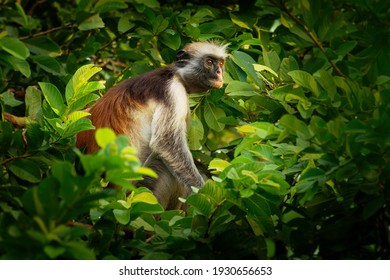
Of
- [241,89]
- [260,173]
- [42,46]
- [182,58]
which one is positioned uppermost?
[260,173]

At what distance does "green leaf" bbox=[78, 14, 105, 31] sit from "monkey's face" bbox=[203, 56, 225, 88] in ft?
3.56

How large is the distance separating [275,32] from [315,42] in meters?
1.67

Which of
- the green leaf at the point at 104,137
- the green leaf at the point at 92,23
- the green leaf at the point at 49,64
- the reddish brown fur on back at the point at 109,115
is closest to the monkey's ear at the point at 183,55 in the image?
the green leaf at the point at 92,23

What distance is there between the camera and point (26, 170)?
5.44 meters

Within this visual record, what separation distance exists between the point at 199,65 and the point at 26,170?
9.12 feet

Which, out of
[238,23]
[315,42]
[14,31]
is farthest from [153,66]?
[315,42]

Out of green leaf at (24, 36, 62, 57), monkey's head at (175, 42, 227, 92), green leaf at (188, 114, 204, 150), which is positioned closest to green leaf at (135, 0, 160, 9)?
monkey's head at (175, 42, 227, 92)

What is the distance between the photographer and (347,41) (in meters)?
5.74

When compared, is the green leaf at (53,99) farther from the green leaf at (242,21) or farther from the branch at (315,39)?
the green leaf at (242,21)

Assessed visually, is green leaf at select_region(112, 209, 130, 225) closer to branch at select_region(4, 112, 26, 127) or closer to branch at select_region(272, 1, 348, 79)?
branch at select_region(272, 1, 348, 79)

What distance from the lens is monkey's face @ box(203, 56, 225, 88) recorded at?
743 cm

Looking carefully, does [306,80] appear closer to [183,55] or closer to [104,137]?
[104,137]

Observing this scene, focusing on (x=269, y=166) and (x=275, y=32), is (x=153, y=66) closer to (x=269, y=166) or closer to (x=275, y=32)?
(x=275, y=32)

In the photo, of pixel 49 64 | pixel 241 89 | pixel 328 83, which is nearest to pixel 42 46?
pixel 49 64
